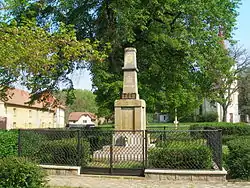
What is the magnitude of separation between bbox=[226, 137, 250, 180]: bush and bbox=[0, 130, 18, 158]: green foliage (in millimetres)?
7261

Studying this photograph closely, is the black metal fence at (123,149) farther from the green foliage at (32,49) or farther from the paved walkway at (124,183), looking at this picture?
the green foliage at (32,49)

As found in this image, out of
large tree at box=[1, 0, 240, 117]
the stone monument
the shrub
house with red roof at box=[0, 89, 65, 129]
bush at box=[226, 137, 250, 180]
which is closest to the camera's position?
bush at box=[226, 137, 250, 180]

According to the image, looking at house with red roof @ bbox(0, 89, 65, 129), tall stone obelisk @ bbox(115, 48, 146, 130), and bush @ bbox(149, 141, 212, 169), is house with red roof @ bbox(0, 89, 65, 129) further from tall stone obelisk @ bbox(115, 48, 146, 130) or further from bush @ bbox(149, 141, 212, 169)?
bush @ bbox(149, 141, 212, 169)

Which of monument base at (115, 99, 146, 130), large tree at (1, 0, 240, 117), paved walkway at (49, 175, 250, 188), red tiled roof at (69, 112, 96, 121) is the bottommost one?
paved walkway at (49, 175, 250, 188)

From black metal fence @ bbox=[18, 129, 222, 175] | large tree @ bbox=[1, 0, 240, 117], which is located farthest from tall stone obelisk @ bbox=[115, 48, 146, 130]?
large tree @ bbox=[1, 0, 240, 117]

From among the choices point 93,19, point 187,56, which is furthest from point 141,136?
point 93,19

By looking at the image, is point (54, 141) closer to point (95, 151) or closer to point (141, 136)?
point (95, 151)

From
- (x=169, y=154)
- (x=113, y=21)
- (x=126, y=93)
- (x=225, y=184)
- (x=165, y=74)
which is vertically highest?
(x=113, y=21)

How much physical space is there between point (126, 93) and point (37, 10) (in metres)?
8.75

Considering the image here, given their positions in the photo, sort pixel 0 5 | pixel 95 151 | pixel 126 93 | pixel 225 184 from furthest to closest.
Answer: pixel 126 93 → pixel 95 151 → pixel 0 5 → pixel 225 184

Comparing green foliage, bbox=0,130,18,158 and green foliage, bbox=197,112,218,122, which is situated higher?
green foliage, bbox=197,112,218,122

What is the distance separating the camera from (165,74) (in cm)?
1920

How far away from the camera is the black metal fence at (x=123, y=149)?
29.4 ft

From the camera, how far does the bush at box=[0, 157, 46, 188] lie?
6309 millimetres
